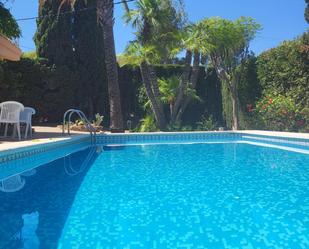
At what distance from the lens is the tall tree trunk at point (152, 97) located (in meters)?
14.8

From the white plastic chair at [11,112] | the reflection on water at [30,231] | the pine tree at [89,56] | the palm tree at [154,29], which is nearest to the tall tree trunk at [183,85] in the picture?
the palm tree at [154,29]

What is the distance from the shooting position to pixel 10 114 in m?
9.88

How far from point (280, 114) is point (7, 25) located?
9.94 m

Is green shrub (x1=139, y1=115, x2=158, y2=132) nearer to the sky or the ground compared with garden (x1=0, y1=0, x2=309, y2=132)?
nearer to the ground

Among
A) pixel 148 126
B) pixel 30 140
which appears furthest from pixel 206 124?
pixel 30 140

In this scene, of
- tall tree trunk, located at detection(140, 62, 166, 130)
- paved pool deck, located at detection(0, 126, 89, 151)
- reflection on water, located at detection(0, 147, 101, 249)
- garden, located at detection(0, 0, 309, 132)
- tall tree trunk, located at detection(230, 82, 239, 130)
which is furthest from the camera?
tall tree trunk, located at detection(230, 82, 239, 130)

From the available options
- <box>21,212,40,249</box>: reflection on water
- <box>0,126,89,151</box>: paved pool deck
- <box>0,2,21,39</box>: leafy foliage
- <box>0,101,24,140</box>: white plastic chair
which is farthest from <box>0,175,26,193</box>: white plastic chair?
<box>0,2,21,39</box>: leafy foliage

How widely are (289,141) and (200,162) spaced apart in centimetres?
431

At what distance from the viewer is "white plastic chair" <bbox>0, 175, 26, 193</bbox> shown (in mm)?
5504

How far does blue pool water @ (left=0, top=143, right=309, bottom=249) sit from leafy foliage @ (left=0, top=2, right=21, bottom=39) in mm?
3302

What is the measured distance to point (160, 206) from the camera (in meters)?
4.62

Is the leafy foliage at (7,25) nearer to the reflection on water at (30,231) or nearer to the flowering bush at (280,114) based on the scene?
the reflection on water at (30,231)

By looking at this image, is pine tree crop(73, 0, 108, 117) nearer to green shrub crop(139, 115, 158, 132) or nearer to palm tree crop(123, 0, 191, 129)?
green shrub crop(139, 115, 158, 132)

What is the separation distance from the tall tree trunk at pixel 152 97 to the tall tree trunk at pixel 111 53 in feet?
3.95
